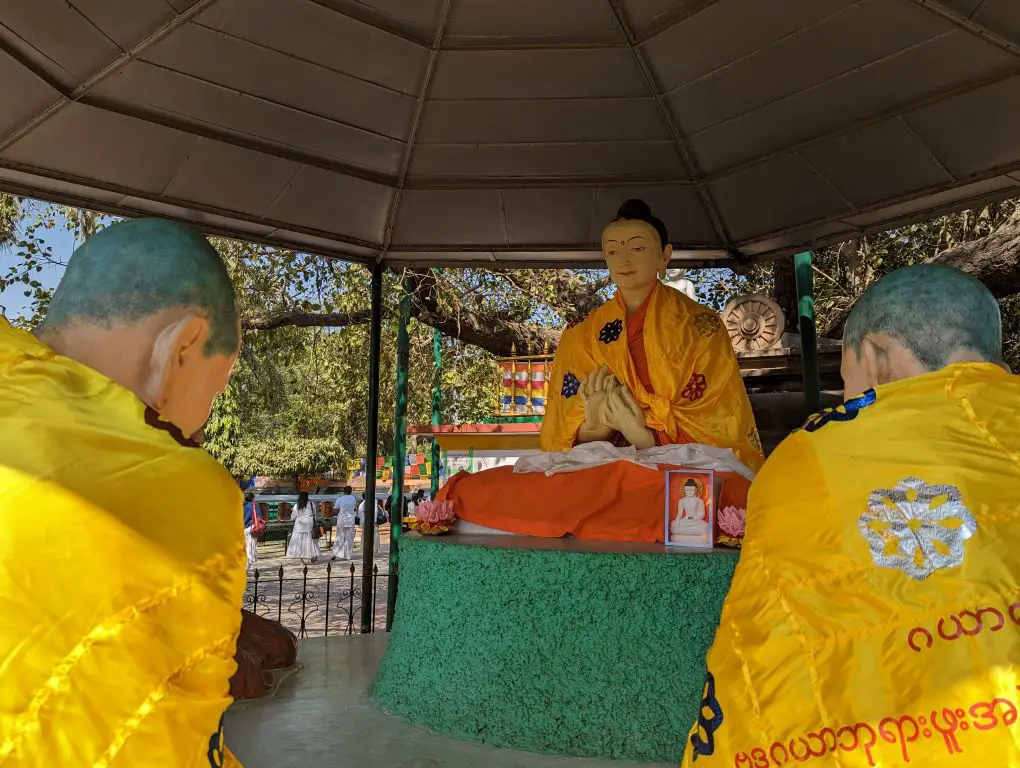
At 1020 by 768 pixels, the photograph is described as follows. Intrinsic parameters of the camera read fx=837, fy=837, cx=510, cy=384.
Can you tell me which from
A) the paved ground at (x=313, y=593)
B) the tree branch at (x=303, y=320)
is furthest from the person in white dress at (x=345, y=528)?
the tree branch at (x=303, y=320)

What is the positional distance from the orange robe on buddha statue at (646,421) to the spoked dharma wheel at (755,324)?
8.12 ft

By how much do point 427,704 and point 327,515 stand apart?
23184 mm

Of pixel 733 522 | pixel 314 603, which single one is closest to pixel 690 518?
pixel 733 522

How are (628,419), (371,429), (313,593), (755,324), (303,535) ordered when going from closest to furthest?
(628,419), (371,429), (755,324), (313,593), (303,535)

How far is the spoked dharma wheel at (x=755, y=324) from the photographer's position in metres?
7.46

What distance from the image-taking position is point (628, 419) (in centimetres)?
476

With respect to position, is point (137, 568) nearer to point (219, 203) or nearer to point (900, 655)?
point (900, 655)

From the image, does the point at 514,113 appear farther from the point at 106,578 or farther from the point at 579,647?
the point at 106,578

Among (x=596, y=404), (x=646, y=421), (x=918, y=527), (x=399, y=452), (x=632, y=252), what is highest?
(x=632, y=252)

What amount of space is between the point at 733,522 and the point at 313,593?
8.46 meters

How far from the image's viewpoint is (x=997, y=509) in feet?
4.72

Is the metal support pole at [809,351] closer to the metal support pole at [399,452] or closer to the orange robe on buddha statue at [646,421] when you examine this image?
the orange robe on buddha statue at [646,421]

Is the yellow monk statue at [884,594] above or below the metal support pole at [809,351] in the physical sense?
below

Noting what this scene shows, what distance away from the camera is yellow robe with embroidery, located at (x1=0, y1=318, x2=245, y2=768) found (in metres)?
1.07
